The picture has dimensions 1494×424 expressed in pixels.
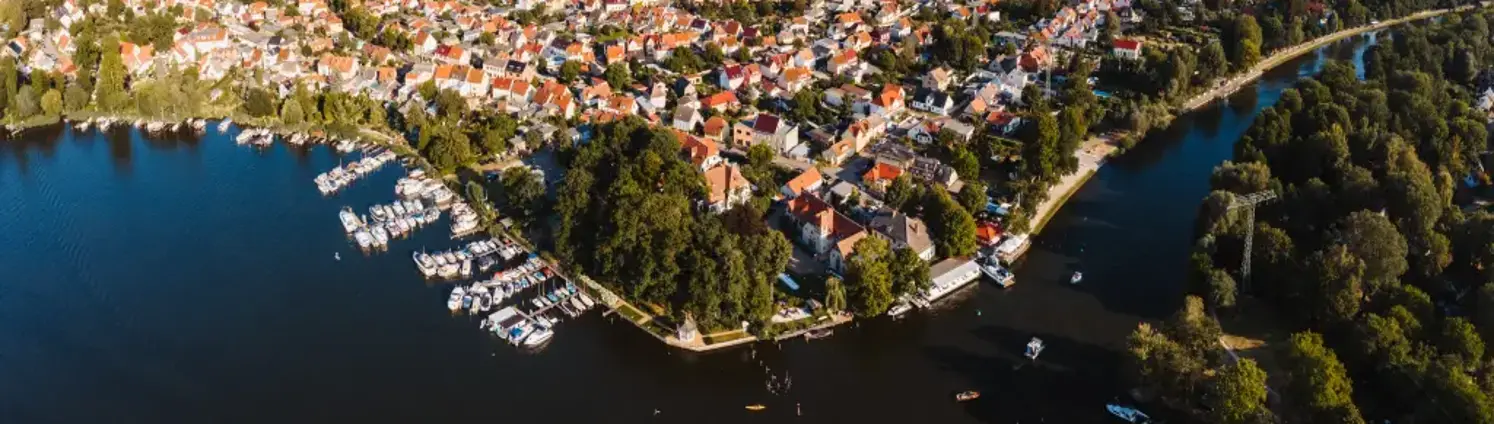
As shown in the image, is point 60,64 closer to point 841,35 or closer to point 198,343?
point 198,343

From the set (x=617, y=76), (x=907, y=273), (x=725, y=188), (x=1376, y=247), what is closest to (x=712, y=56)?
(x=617, y=76)

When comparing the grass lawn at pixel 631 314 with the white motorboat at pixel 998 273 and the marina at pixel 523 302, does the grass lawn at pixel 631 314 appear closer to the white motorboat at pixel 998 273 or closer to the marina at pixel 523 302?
the marina at pixel 523 302

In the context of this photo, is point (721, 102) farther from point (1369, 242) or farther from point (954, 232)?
point (1369, 242)

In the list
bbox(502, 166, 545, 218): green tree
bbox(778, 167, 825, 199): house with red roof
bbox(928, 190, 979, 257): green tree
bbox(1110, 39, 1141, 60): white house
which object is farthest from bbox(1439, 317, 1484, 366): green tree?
bbox(1110, 39, 1141, 60): white house

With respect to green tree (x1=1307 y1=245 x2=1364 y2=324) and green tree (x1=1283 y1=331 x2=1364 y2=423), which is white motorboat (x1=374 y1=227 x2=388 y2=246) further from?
green tree (x1=1307 y1=245 x2=1364 y2=324)

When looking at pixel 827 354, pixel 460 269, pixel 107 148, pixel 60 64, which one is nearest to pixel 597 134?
pixel 460 269

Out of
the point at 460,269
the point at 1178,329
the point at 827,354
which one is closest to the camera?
the point at 1178,329

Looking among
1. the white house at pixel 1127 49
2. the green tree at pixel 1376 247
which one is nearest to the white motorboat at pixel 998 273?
the green tree at pixel 1376 247
